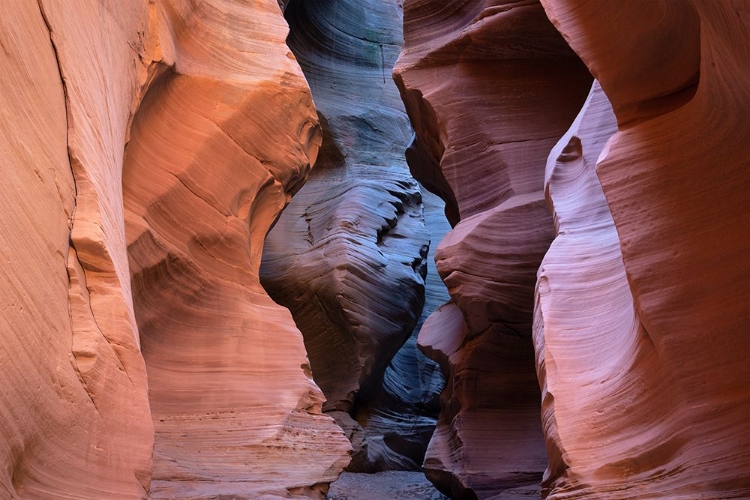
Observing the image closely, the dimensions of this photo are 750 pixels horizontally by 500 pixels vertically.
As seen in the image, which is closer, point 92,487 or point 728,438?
point 92,487

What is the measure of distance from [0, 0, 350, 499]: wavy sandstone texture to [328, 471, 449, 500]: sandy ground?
3.32 metres

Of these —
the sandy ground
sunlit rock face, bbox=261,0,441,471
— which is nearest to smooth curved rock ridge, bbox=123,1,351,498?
the sandy ground

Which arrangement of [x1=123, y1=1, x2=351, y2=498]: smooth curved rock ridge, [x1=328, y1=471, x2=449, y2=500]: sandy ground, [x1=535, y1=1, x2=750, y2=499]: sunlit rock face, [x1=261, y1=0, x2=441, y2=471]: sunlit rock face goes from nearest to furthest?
[x1=535, y1=1, x2=750, y2=499]: sunlit rock face < [x1=123, y1=1, x2=351, y2=498]: smooth curved rock ridge < [x1=328, y1=471, x2=449, y2=500]: sandy ground < [x1=261, y1=0, x2=441, y2=471]: sunlit rock face

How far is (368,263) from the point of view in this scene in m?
12.1

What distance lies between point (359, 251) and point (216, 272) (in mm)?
5408

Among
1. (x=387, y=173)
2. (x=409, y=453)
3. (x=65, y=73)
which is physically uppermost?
(x=65, y=73)

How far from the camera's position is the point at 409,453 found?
1236cm

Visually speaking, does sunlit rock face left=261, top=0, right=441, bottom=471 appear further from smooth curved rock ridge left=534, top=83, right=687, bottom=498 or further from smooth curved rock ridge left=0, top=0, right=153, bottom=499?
smooth curved rock ridge left=0, top=0, right=153, bottom=499

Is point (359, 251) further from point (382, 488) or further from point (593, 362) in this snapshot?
point (593, 362)

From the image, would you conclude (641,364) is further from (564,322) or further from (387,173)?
(387,173)

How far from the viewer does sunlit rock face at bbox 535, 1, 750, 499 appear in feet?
15.9

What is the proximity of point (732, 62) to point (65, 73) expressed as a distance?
3135 millimetres

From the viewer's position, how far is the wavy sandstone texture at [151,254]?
3334mm

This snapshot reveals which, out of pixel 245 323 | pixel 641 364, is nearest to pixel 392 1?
pixel 245 323
